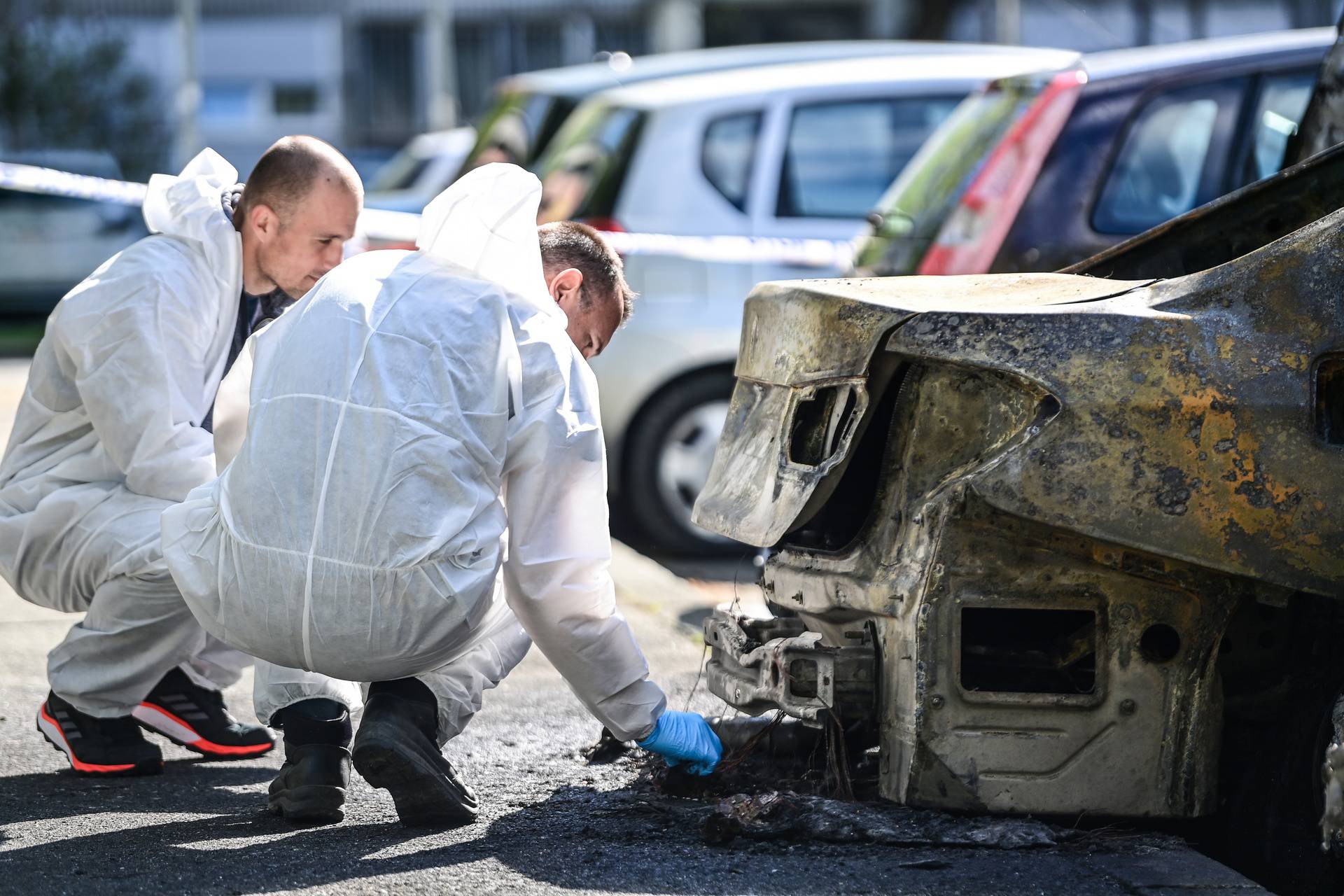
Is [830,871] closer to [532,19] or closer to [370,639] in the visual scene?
[370,639]

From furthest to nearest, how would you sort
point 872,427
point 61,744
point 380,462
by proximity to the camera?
point 61,744, point 872,427, point 380,462

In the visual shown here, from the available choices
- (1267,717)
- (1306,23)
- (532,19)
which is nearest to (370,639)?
(1267,717)

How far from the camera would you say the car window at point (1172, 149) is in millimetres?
6102

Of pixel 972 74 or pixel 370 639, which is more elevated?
pixel 972 74

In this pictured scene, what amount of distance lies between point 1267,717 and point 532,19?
3442 cm

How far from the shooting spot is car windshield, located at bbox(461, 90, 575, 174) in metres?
10.3

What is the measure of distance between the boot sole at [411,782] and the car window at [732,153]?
456 cm

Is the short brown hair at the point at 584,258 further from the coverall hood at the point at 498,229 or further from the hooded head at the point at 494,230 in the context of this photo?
the coverall hood at the point at 498,229

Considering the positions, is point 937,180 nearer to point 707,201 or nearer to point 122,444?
point 707,201

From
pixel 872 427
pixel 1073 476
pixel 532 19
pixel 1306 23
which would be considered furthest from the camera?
pixel 532 19

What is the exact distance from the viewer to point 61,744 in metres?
4.04

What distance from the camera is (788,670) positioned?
3.39 metres

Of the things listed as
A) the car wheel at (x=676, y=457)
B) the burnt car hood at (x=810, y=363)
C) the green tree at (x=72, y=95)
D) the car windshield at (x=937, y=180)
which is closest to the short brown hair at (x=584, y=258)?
the burnt car hood at (x=810, y=363)

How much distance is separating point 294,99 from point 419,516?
34393 mm
